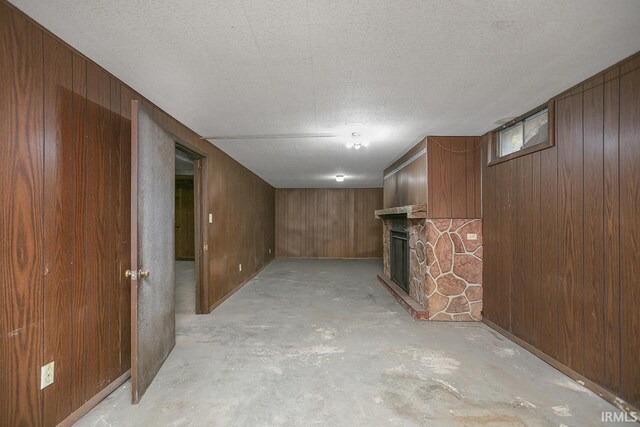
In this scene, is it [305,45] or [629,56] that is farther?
[629,56]

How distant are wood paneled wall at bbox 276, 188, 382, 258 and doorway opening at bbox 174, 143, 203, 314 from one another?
277 centimetres

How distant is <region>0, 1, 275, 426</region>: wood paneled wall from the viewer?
1.43 metres

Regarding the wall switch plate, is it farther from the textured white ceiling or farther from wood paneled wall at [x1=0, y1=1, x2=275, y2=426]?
the textured white ceiling

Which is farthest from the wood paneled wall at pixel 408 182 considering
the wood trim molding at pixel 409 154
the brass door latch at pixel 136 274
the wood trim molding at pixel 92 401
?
the wood trim molding at pixel 92 401

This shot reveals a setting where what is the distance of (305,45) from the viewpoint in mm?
1707

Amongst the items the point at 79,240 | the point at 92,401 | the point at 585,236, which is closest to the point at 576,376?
→ the point at 585,236

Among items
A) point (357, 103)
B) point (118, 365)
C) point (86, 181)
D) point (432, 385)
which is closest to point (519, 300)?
point (432, 385)

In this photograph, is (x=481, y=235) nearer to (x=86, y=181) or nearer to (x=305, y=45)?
(x=305, y=45)

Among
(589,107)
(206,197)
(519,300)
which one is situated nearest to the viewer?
(589,107)

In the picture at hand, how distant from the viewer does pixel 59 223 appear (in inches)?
66.7

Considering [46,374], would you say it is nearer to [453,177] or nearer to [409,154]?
[453,177]

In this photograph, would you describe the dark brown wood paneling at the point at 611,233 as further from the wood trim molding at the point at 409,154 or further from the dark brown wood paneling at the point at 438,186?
the wood trim molding at the point at 409,154

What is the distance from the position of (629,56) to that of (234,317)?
14.0 feet

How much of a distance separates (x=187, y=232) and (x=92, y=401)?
293 inches
